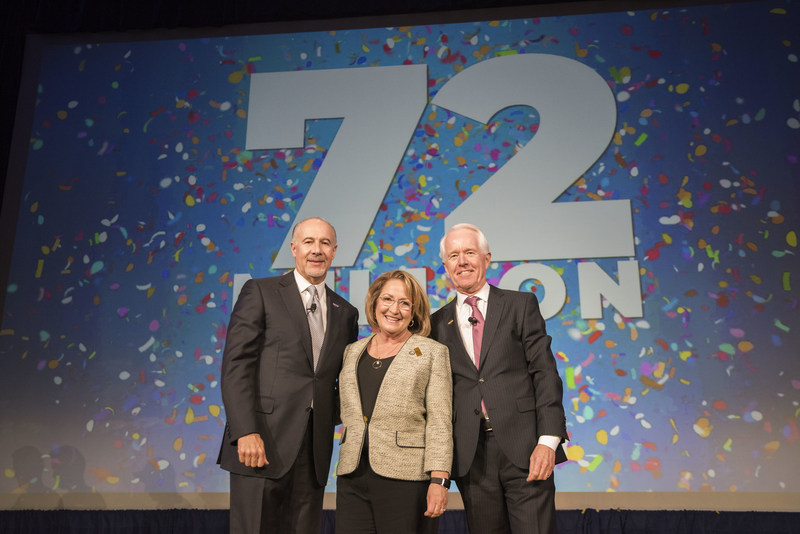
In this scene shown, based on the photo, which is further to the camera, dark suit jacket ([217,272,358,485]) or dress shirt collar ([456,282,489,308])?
dress shirt collar ([456,282,489,308])

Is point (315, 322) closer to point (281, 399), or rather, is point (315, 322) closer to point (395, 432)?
point (281, 399)

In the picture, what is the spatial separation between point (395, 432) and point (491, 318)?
51 cm

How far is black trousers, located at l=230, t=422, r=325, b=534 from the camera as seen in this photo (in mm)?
2082

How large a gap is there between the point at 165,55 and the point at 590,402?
3.26 metres

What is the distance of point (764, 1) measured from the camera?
3.97 meters

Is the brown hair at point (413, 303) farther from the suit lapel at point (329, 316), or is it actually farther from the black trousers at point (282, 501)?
the black trousers at point (282, 501)

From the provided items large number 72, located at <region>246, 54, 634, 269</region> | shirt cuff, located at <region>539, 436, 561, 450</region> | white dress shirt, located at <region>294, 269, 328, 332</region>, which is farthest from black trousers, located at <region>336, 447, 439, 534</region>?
large number 72, located at <region>246, 54, 634, 269</region>

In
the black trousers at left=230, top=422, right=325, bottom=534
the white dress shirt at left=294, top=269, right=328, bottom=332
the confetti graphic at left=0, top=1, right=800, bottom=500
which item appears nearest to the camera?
the black trousers at left=230, top=422, right=325, bottom=534

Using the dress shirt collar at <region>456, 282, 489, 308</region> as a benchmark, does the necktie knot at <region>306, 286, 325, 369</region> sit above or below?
below

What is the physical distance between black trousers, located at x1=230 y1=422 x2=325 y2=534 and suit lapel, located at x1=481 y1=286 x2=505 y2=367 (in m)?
0.61

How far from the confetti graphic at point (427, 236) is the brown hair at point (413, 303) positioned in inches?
56.7

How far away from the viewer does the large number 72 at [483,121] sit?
12.2 feet

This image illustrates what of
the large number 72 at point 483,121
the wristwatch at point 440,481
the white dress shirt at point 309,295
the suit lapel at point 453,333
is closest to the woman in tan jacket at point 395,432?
the wristwatch at point 440,481

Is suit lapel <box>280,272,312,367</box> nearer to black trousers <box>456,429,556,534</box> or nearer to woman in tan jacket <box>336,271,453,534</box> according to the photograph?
woman in tan jacket <box>336,271,453,534</box>
